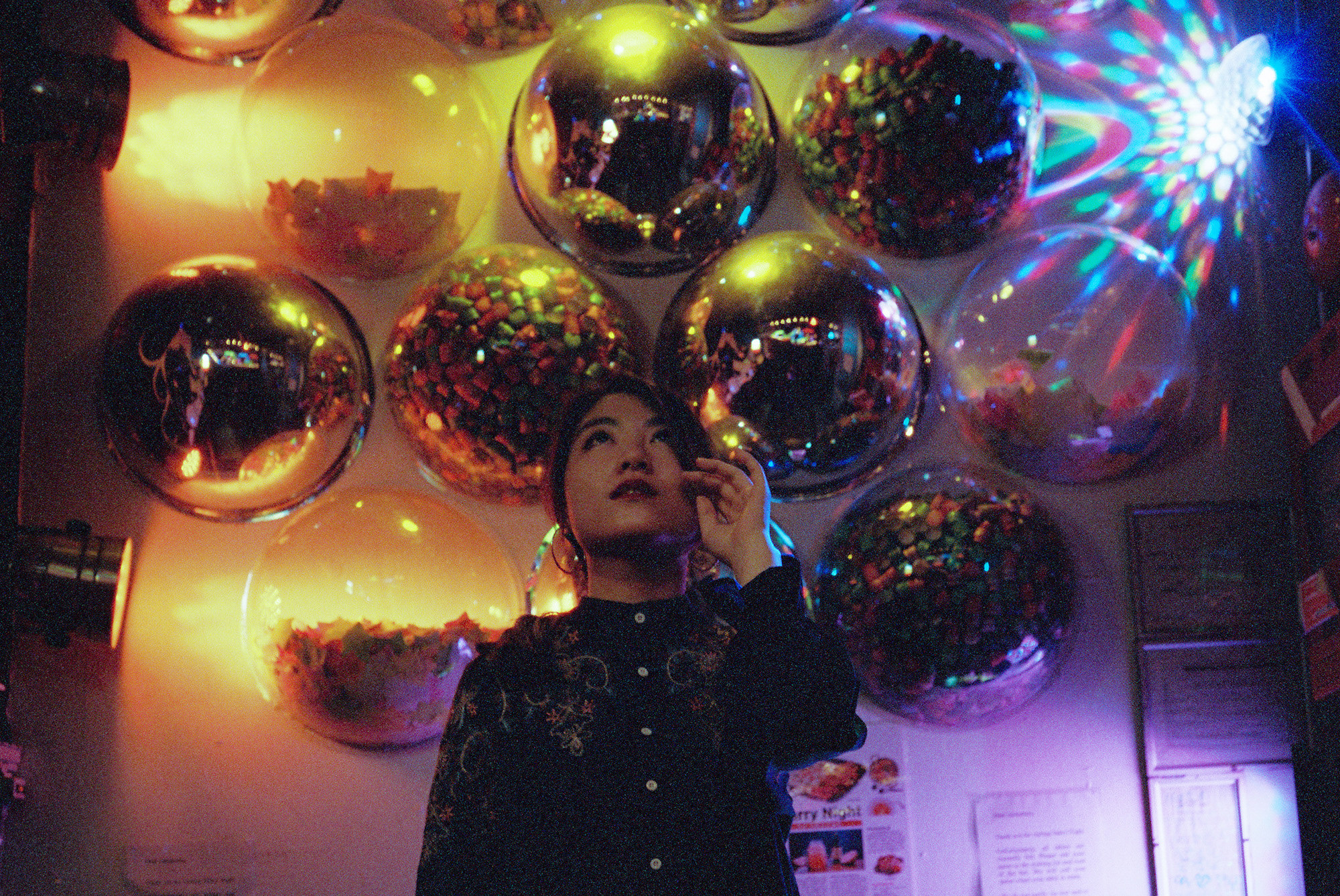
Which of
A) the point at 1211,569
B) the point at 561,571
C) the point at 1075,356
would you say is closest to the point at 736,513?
the point at 561,571

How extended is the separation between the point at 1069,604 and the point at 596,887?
114cm

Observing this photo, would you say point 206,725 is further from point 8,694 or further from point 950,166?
point 950,166

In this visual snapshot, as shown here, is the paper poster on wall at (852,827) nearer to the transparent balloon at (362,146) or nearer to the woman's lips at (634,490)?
the woman's lips at (634,490)

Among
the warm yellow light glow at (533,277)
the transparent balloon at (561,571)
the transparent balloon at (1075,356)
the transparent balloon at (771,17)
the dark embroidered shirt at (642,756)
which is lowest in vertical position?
the dark embroidered shirt at (642,756)

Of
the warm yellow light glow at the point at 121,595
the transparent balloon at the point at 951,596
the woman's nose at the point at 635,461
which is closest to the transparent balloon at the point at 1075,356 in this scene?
the transparent balloon at the point at 951,596

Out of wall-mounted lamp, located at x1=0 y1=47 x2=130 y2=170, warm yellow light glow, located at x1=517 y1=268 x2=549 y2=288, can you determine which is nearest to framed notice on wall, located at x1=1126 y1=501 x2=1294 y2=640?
warm yellow light glow, located at x1=517 y1=268 x2=549 y2=288

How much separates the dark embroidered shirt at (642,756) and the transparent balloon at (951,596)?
62 centimetres

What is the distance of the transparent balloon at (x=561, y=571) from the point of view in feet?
6.36

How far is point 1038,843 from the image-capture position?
2143 mm

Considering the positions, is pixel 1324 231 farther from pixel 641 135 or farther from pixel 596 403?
pixel 596 403

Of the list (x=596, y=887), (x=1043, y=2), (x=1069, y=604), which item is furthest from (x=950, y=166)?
(x=596, y=887)

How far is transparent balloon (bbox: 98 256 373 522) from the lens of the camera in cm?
198

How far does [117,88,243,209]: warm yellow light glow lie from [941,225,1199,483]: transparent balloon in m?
1.55

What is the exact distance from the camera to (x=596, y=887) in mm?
1292
